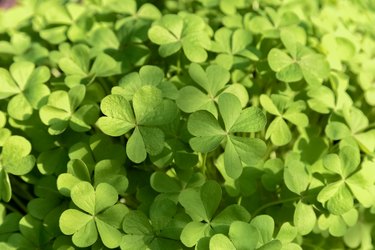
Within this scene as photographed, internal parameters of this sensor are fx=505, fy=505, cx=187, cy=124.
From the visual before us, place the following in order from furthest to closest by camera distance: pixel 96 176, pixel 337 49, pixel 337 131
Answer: pixel 337 49, pixel 337 131, pixel 96 176

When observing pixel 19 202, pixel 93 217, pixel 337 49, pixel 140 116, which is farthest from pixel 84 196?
pixel 337 49

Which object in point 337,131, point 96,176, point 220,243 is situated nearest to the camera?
point 220,243

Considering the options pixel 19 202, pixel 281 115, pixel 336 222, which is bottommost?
pixel 19 202

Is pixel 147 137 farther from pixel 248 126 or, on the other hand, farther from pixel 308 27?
pixel 308 27

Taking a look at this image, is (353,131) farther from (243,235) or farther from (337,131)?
(243,235)

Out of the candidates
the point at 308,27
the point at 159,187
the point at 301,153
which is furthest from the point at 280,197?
the point at 308,27

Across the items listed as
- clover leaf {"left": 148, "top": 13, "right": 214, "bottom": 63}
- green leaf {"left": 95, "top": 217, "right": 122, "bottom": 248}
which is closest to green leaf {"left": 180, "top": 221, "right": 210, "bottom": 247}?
green leaf {"left": 95, "top": 217, "right": 122, "bottom": 248}
